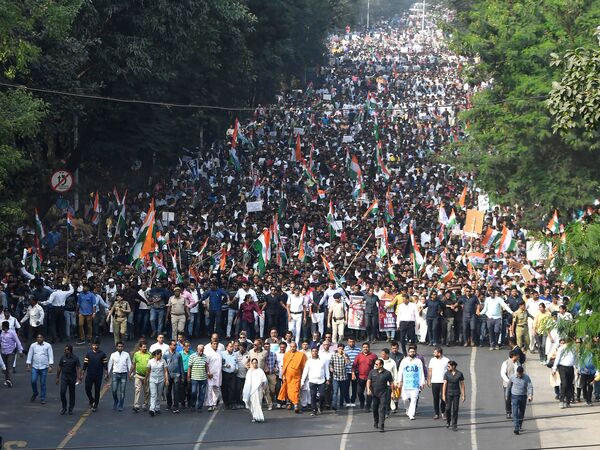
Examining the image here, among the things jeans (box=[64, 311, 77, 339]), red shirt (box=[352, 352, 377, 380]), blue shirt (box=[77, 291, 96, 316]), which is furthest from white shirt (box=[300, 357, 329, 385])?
jeans (box=[64, 311, 77, 339])

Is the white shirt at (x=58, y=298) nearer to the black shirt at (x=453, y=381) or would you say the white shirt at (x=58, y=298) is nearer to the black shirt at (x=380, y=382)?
the black shirt at (x=380, y=382)

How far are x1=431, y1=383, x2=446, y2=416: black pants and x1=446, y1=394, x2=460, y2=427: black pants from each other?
350 millimetres

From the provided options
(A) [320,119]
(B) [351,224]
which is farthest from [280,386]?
(A) [320,119]

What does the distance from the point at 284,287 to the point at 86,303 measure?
14.6 ft

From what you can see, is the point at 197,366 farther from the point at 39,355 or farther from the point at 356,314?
the point at 356,314

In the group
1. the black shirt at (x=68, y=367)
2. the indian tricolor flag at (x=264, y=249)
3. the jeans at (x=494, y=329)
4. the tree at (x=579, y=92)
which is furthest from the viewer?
the indian tricolor flag at (x=264, y=249)

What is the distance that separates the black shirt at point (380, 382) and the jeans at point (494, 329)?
6712 mm

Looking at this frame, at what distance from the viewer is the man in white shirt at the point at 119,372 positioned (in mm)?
27141

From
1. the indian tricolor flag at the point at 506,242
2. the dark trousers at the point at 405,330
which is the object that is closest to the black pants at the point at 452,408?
the dark trousers at the point at 405,330

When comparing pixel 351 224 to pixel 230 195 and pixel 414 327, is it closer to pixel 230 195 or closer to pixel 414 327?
pixel 230 195

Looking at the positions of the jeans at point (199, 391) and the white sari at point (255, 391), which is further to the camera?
the jeans at point (199, 391)

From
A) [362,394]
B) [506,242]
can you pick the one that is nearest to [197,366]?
[362,394]

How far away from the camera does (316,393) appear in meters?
27.4

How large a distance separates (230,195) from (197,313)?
52.2 feet
